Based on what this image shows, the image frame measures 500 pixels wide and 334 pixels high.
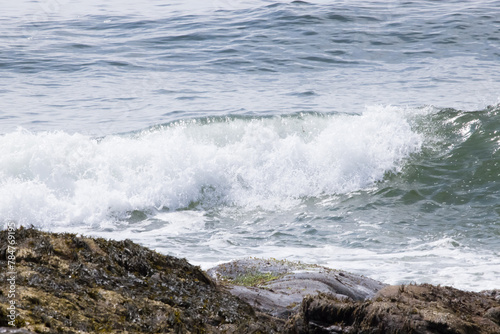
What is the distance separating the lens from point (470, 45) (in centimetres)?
2203

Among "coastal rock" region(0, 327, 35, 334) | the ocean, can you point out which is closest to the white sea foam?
the ocean

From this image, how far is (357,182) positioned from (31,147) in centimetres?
792

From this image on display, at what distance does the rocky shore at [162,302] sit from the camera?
130 inches

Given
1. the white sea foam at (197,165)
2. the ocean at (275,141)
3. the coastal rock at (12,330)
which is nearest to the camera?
the coastal rock at (12,330)

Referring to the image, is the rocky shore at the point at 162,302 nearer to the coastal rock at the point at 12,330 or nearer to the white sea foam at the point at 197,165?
the coastal rock at the point at 12,330

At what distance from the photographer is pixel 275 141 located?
14.1 m

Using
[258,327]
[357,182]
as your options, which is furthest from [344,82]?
[258,327]

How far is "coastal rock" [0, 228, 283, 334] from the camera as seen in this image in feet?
10.6

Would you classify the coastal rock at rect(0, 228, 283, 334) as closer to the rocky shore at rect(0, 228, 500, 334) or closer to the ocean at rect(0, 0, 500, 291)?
the rocky shore at rect(0, 228, 500, 334)

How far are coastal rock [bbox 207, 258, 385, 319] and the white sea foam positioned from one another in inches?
196

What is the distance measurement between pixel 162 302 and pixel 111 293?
382 millimetres

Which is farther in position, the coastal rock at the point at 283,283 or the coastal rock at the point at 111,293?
the coastal rock at the point at 283,283

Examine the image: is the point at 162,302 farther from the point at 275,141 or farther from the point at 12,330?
the point at 275,141

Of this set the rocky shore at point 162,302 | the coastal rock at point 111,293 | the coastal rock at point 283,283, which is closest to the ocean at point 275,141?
the coastal rock at point 283,283
